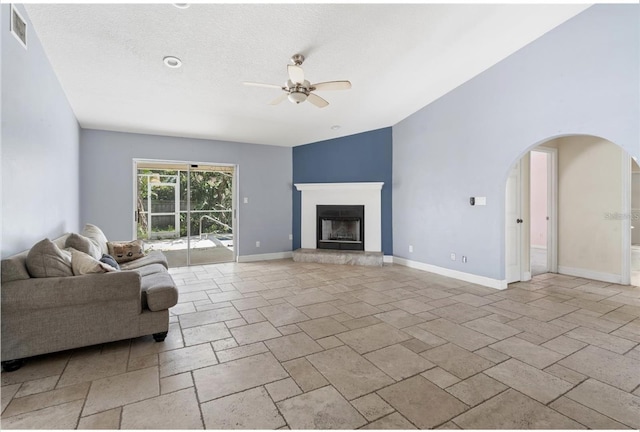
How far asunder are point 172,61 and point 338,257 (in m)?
4.39

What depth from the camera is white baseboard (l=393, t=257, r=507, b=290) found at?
177 inches

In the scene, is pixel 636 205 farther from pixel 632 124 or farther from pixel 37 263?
pixel 37 263

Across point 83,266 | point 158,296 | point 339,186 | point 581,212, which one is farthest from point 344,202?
point 83,266

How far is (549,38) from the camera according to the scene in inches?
151

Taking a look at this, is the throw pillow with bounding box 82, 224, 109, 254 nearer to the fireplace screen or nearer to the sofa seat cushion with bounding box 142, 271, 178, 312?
the sofa seat cushion with bounding box 142, 271, 178, 312

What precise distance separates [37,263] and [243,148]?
4679 millimetres

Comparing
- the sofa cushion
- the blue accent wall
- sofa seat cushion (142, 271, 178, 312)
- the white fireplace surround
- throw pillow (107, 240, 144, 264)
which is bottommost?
sofa seat cushion (142, 271, 178, 312)

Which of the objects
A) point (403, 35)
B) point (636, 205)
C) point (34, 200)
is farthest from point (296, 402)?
point (636, 205)

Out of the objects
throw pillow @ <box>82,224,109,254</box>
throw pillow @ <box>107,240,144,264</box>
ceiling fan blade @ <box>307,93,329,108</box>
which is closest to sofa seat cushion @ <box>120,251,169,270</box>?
throw pillow @ <box>107,240,144,264</box>

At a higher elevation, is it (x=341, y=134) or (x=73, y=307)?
(x=341, y=134)

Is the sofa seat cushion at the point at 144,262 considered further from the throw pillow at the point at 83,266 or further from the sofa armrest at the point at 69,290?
the sofa armrest at the point at 69,290

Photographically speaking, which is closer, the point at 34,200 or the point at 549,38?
the point at 34,200

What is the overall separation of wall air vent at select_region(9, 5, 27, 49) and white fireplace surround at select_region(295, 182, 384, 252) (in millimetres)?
4932

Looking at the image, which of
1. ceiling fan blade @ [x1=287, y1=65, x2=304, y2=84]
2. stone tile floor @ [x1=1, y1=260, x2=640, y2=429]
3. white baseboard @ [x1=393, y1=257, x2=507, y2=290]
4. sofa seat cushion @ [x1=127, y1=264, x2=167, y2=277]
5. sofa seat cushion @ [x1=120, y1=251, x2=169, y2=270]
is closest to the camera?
stone tile floor @ [x1=1, y1=260, x2=640, y2=429]
